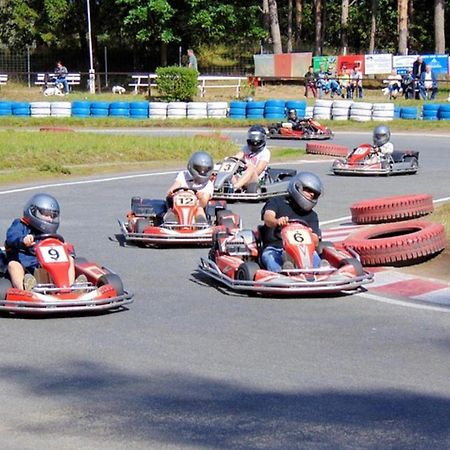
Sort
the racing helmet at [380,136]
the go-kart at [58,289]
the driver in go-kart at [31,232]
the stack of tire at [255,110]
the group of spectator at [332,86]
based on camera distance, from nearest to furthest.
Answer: the go-kart at [58,289]
the driver in go-kart at [31,232]
the racing helmet at [380,136]
the stack of tire at [255,110]
the group of spectator at [332,86]

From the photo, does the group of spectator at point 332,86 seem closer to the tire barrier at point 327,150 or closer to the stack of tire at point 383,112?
the stack of tire at point 383,112

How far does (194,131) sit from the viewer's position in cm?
3184

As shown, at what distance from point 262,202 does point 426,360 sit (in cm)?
914

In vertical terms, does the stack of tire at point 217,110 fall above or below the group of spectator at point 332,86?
below

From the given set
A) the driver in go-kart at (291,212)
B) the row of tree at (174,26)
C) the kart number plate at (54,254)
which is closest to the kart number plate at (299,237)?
the driver in go-kart at (291,212)

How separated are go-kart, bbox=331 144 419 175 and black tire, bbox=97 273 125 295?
11.0 meters

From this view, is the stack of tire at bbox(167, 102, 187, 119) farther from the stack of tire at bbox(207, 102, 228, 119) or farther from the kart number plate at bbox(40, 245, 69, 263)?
the kart number plate at bbox(40, 245, 69, 263)

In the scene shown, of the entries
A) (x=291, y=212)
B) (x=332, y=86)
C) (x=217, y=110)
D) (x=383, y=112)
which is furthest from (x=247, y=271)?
(x=332, y=86)

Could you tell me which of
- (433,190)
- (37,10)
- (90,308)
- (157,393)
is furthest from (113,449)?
(37,10)

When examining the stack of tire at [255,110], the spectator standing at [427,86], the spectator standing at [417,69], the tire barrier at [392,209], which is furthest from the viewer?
the spectator standing at [427,86]

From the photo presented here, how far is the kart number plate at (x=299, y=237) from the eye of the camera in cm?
943

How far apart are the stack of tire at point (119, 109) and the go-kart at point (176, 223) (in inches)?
930

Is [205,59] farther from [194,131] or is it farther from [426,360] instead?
[426,360]

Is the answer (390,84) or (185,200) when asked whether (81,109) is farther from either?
(185,200)
